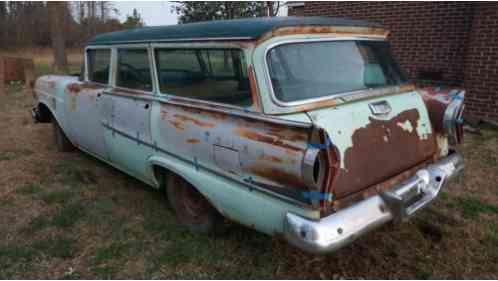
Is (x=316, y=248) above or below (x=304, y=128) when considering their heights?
below

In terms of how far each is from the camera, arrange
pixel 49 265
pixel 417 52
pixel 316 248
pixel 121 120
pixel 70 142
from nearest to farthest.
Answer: pixel 316 248, pixel 49 265, pixel 121 120, pixel 70 142, pixel 417 52

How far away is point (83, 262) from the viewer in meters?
2.77

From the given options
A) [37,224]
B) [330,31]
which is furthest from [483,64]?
[37,224]

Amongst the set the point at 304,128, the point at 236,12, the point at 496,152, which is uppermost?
the point at 236,12

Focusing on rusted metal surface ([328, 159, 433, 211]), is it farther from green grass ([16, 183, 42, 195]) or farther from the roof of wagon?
green grass ([16, 183, 42, 195])

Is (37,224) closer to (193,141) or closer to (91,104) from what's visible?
(91,104)

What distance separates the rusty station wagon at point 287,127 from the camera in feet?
6.87

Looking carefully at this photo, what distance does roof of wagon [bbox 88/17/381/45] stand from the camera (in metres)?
2.36

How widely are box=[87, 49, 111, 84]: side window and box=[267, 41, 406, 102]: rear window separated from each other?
2.18 meters

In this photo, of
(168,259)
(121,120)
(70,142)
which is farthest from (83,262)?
(70,142)

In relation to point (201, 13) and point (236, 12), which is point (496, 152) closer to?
point (236, 12)

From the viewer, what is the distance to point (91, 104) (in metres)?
3.92

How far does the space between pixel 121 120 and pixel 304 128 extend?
2090 mm

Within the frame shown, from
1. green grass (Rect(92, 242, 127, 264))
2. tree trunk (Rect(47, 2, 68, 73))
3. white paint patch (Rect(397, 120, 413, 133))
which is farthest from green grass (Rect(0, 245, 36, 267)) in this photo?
tree trunk (Rect(47, 2, 68, 73))
